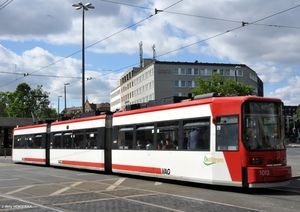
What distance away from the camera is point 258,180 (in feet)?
40.0

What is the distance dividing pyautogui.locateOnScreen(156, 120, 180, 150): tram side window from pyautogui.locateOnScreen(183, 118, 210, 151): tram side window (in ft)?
1.69

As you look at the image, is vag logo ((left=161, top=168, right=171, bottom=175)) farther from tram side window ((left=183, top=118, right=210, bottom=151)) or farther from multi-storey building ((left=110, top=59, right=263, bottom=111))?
multi-storey building ((left=110, top=59, right=263, bottom=111))

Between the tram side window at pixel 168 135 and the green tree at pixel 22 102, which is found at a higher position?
the green tree at pixel 22 102

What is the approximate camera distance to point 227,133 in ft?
42.6

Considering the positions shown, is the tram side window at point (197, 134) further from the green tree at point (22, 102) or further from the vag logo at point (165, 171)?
the green tree at point (22, 102)

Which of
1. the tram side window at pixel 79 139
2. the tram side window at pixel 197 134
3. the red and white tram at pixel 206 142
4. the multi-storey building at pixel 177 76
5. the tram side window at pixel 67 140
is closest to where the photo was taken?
the red and white tram at pixel 206 142

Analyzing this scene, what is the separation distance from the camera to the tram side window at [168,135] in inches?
590

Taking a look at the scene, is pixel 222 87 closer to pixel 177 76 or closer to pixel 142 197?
pixel 177 76

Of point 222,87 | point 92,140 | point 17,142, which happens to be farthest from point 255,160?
point 222,87

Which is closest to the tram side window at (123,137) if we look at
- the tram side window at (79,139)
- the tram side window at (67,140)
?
the tram side window at (79,139)

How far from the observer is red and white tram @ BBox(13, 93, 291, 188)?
1255 cm

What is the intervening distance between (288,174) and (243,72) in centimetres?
8531

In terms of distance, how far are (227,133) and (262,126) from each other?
1.02 metres

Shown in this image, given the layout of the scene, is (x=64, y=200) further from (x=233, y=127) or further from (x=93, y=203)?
(x=233, y=127)
